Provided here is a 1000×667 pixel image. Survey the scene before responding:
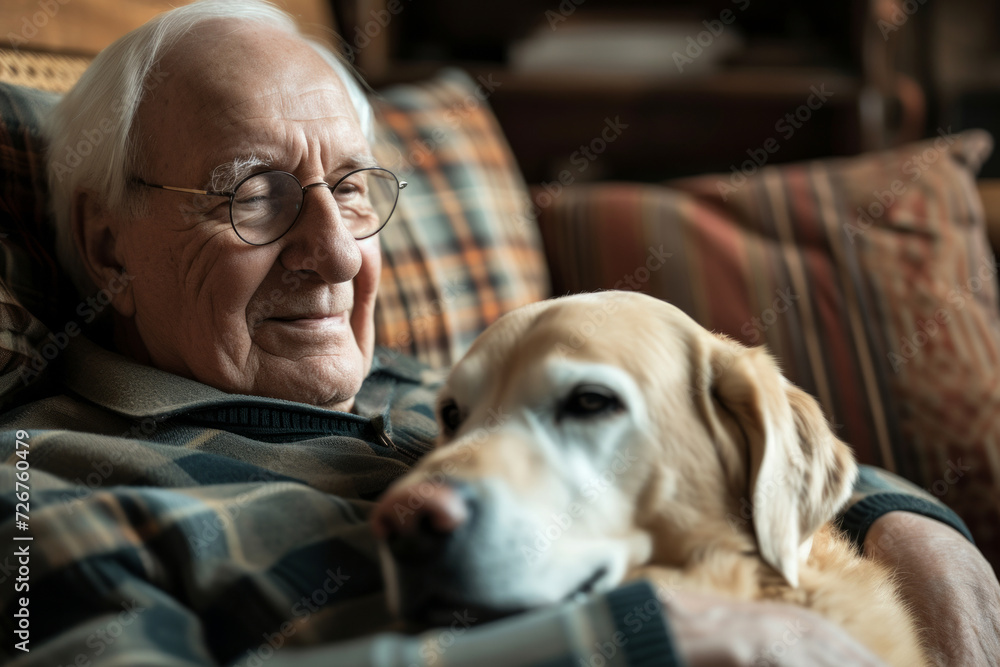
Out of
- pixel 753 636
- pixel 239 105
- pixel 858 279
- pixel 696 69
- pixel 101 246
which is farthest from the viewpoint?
pixel 696 69

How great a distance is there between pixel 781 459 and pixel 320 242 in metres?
0.75

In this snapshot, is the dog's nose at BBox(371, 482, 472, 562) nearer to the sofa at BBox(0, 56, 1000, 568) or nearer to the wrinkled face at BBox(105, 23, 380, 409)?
the wrinkled face at BBox(105, 23, 380, 409)

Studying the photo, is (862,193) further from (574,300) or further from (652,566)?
(652,566)

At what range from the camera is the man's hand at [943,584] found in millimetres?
1086

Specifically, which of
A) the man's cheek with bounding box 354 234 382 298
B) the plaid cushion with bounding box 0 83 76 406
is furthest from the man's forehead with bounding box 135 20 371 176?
the plaid cushion with bounding box 0 83 76 406

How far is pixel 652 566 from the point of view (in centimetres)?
85

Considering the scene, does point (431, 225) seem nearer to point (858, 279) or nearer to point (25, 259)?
point (25, 259)

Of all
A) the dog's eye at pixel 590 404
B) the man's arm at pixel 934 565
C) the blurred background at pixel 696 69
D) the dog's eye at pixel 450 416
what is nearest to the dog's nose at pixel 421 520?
the dog's eye at pixel 590 404

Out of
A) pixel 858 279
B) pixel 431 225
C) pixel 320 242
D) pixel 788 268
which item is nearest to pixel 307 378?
pixel 320 242

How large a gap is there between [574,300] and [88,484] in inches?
25.1

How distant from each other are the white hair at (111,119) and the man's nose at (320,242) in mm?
265

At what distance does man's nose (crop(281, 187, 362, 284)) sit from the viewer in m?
1.19

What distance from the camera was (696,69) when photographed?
2945mm

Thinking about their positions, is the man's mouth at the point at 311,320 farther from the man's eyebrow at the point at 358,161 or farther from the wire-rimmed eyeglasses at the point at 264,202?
the man's eyebrow at the point at 358,161
